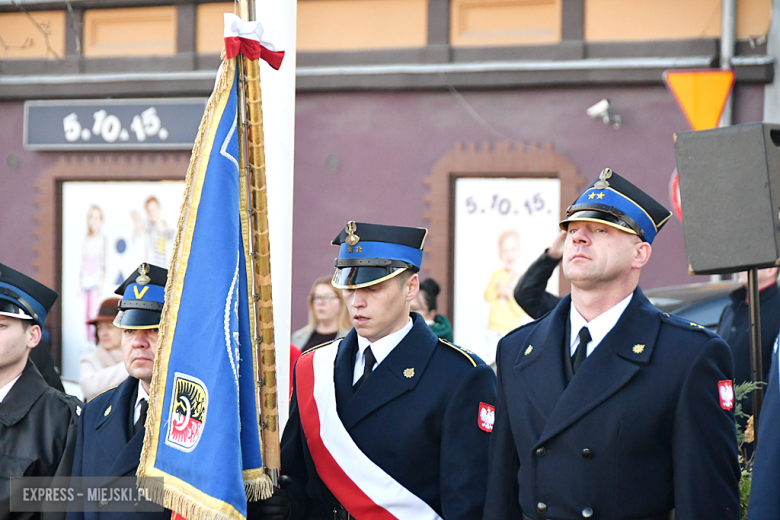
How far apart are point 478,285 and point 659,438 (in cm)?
669

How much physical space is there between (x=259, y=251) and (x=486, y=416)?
0.98 meters

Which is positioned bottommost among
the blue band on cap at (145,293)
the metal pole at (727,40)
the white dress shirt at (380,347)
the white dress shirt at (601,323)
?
the white dress shirt at (380,347)

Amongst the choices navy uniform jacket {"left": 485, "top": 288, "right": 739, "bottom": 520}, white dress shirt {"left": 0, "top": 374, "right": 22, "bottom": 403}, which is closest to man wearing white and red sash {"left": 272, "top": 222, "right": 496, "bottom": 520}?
navy uniform jacket {"left": 485, "top": 288, "right": 739, "bottom": 520}

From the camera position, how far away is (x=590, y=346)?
295 cm

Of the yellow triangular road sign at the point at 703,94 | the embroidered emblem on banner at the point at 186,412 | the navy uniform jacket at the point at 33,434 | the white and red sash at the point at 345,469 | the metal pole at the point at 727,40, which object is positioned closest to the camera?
the embroidered emblem on banner at the point at 186,412

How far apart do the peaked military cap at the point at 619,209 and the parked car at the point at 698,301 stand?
3.09 m

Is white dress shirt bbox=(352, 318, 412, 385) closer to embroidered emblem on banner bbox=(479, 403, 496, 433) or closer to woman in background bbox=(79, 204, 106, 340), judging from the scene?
embroidered emblem on banner bbox=(479, 403, 496, 433)

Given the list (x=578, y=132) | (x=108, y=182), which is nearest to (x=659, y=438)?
(x=578, y=132)

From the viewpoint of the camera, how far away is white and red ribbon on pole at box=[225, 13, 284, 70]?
9.37 ft

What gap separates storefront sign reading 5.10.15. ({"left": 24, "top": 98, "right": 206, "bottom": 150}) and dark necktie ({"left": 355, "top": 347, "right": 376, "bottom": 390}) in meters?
6.90

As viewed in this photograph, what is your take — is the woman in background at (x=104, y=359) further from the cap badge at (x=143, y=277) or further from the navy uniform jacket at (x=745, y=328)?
the navy uniform jacket at (x=745, y=328)

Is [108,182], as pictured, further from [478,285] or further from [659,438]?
[659,438]

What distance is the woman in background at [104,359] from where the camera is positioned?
18.1ft

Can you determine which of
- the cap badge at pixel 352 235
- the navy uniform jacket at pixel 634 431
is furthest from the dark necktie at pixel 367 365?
the navy uniform jacket at pixel 634 431
